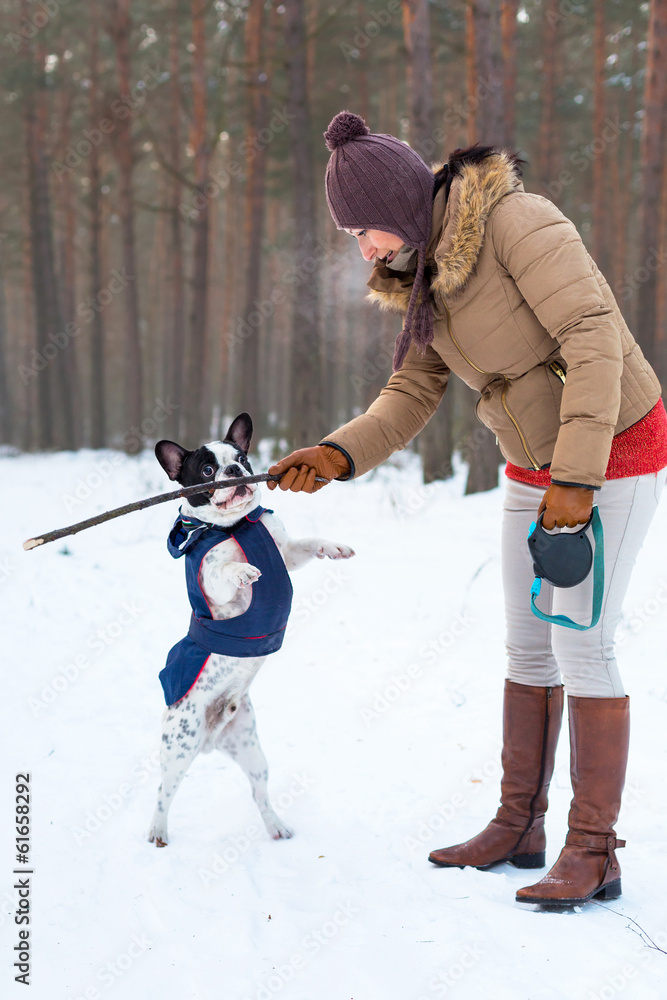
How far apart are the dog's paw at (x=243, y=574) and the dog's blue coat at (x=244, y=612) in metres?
0.12

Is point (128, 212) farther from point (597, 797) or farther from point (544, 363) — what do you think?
point (597, 797)

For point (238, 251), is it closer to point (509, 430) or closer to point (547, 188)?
point (547, 188)

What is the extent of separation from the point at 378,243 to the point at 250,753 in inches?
83.9

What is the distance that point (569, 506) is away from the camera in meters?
2.21

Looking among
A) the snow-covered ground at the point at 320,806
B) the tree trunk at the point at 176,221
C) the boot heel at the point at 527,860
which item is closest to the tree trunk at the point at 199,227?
the tree trunk at the point at 176,221

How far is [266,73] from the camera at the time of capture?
15195 mm

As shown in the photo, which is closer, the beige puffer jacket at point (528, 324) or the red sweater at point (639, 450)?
the beige puffer jacket at point (528, 324)

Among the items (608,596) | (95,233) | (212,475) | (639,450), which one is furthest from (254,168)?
(608,596)

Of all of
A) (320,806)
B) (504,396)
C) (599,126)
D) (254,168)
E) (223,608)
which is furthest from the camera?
(599,126)

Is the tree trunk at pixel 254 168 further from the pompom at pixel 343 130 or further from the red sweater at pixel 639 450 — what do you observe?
the red sweater at pixel 639 450

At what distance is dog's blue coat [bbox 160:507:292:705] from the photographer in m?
2.92

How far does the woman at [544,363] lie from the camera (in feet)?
7.25

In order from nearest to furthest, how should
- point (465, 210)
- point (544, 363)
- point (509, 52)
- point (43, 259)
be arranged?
point (465, 210)
point (544, 363)
point (509, 52)
point (43, 259)

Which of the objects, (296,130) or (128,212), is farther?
(128,212)
